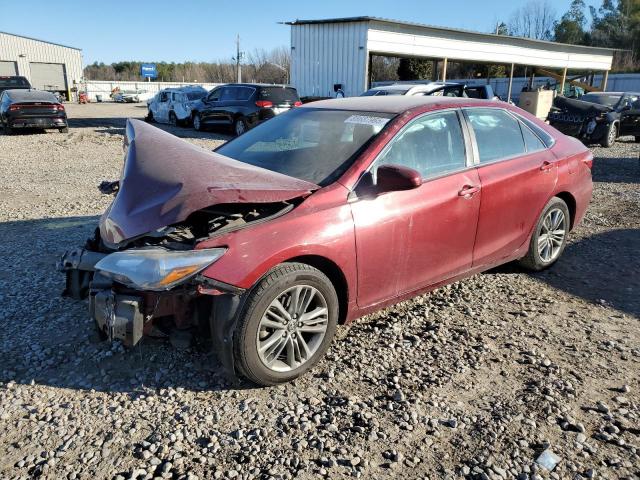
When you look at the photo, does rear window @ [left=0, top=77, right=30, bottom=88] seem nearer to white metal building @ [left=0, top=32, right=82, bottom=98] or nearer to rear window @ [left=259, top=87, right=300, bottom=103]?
rear window @ [left=259, top=87, right=300, bottom=103]

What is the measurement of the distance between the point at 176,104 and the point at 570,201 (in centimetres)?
1843

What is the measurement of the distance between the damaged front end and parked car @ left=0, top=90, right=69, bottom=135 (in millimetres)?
15791

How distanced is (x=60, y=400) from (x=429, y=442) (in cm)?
210

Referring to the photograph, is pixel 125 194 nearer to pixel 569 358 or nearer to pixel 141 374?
pixel 141 374

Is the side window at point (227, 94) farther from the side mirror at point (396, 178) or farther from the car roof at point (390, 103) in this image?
the side mirror at point (396, 178)

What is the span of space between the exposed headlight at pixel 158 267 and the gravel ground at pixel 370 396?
75 cm

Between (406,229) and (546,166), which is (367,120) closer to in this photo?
(406,229)

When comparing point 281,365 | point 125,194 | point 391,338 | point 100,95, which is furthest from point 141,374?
point 100,95

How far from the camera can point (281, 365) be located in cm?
309

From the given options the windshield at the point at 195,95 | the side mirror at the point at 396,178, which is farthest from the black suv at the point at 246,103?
the side mirror at the point at 396,178

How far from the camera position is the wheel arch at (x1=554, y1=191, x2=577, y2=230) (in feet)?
16.1

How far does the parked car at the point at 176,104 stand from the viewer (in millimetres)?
20094

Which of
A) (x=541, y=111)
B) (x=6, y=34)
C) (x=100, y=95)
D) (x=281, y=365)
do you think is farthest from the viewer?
(x=100, y=95)

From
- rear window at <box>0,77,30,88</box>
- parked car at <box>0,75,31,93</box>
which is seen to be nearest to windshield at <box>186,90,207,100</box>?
parked car at <box>0,75,31,93</box>
